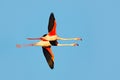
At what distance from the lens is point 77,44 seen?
9638 cm

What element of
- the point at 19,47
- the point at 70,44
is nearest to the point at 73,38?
the point at 70,44

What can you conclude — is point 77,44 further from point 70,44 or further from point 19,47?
point 19,47

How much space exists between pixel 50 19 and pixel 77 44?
537 centimetres

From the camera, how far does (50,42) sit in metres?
99.9

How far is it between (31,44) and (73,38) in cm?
537

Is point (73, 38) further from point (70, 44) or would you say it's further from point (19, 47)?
point (19, 47)

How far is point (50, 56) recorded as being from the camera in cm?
10206

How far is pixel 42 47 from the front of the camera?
10169 cm

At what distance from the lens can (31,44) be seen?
98500 millimetres

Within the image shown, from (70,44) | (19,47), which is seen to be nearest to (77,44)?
(70,44)

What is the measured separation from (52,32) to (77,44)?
15.7ft

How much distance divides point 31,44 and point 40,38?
143 centimetres

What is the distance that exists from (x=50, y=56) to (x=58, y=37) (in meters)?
3.74

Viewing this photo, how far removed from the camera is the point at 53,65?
101125mm
